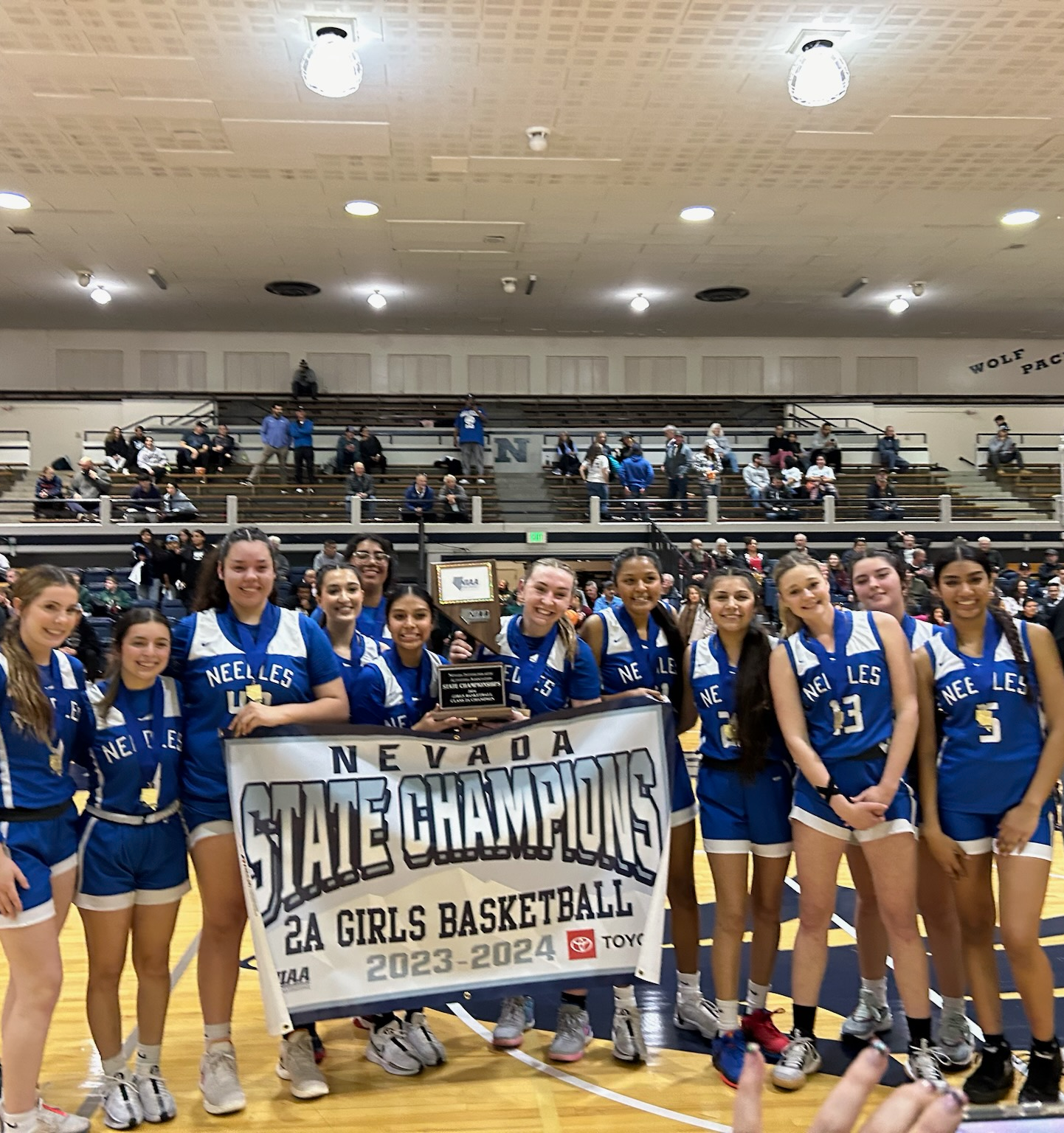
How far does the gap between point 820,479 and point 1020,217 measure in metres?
5.41

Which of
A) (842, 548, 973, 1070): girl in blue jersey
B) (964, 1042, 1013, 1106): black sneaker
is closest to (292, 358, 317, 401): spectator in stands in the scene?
(842, 548, 973, 1070): girl in blue jersey

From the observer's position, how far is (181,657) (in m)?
3.10

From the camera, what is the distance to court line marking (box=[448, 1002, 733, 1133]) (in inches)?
114

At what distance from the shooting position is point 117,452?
16.7m

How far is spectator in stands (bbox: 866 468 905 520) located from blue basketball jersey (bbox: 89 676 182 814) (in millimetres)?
15144

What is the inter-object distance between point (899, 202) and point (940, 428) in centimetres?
963

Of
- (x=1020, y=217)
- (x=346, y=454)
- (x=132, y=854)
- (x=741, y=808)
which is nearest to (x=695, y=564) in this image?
(x=1020, y=217)

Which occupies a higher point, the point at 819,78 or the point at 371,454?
the point at 819,78

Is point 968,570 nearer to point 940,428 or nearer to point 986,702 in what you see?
point 986,702

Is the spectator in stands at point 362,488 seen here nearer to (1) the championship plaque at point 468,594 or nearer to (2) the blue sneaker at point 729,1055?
(1) the championship plaque at point 468,594

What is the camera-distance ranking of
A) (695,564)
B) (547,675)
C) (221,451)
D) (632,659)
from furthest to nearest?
(221,451)
(695,564)
(632,659)
(547,675)

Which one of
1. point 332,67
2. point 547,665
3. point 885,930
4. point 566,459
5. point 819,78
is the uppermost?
point 332,67

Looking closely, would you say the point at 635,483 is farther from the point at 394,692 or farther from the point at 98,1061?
the point at 98,1061

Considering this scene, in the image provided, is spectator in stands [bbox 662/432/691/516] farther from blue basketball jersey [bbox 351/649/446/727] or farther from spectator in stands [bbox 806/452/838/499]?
blue basketball jersey [bbox 351/649/446/727]
